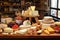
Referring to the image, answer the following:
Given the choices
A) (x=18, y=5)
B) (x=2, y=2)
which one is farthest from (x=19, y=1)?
(x=2, y=2)

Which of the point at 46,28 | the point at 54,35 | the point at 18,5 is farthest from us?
the point at 18,5

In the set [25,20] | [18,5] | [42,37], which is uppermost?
[18,5]

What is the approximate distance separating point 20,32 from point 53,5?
5285mm

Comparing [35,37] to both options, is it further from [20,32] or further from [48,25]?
[48,25]

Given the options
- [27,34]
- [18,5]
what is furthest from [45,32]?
[18,5]

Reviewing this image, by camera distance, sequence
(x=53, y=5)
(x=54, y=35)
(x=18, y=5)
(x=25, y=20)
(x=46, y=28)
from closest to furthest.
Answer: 1. (x=54, y=35)
2. (x=46, y=28)
3. (x=25, y=20)
4. (x=18, y=5)
5. (x=53, y=5)

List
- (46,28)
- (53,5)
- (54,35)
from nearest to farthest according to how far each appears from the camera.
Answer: (54,35), (46,28), (53,5)

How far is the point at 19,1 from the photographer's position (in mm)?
→ 6227

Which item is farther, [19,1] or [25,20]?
[19,1]

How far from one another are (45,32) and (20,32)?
32 centimetres

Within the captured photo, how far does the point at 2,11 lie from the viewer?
6.27 metres

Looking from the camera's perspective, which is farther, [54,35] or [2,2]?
[2,2]

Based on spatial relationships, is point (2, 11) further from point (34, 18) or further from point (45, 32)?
point (45, 32)

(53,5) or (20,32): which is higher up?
(53,5)
